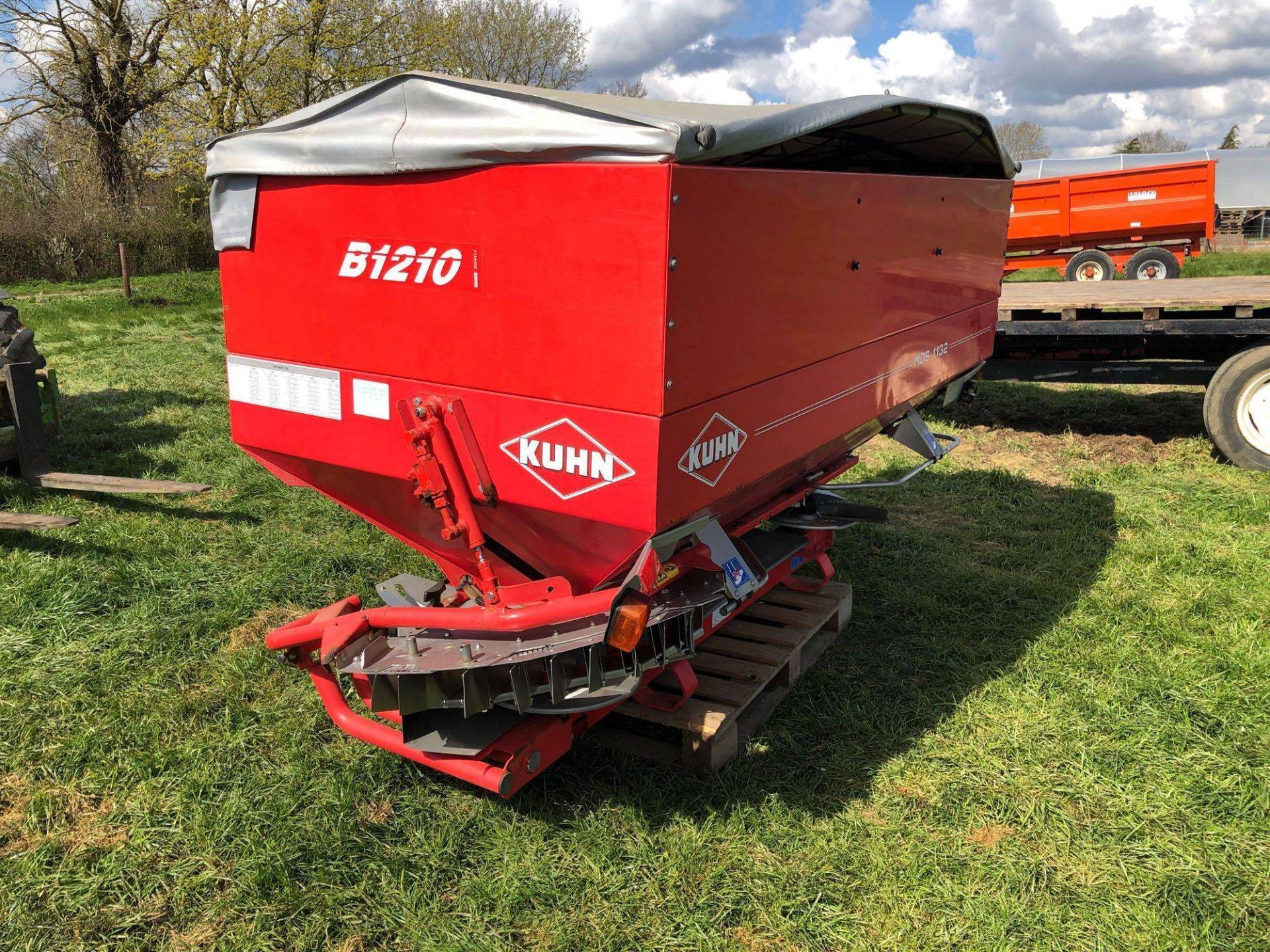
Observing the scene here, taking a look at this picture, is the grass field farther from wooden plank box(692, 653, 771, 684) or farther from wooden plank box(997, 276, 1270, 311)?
wooden plank box(997, 276, 1270, 311)

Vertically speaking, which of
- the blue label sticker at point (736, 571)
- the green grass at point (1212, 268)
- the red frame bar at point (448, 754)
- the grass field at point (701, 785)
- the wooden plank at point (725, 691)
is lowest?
the grass field at point (701, 785)

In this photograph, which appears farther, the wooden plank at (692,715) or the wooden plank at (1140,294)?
the wooden plank at (1140,294)

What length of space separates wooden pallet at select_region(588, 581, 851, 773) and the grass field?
3.1 inches

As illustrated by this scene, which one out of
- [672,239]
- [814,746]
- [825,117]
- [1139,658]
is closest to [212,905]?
[814,746]

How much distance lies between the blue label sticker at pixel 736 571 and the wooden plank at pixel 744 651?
0.83m

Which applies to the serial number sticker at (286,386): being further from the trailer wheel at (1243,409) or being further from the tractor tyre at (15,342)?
the trailer wheel at (1243,409)

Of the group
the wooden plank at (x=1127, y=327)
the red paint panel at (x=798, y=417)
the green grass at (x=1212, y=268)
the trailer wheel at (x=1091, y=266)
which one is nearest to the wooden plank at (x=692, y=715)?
the red paint panel at (x=798, y=417)

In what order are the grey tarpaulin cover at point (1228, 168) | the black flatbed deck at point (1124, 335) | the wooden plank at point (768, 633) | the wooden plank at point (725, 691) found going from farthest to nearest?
the grey tarpaulin cover at point (1228, 168) → the black flatbed deck at point (1124, 335) → the wooden plank at point (768, 633) → the wooden plank at point (725, 691)

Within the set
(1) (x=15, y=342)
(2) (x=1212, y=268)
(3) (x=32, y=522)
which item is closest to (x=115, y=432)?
(1) (x=15, y=342)

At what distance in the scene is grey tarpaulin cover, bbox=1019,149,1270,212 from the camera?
89.6 feet

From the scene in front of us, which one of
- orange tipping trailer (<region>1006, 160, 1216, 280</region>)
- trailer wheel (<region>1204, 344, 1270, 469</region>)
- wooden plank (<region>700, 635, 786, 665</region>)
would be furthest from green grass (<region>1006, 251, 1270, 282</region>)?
wooden plank (<region>700, 635, 786, 665</region>)

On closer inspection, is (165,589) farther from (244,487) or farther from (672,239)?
(672,239)

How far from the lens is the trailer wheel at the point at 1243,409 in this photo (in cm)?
616

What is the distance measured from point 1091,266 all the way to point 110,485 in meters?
16.0
